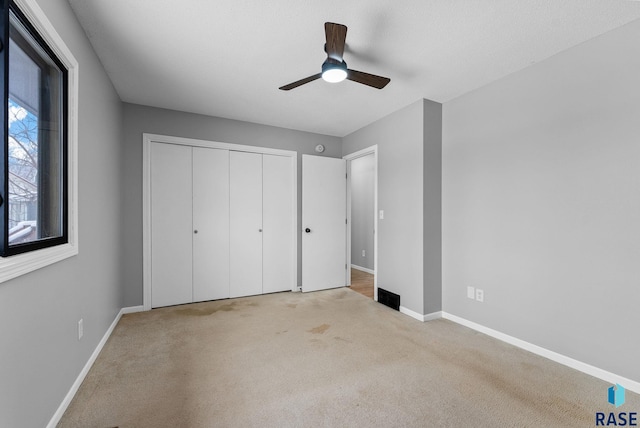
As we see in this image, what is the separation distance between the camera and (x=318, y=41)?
2.12m

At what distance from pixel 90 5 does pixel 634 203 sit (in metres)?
3.85

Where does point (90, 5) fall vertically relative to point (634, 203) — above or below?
above

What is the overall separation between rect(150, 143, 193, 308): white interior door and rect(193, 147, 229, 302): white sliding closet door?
0.09 meters

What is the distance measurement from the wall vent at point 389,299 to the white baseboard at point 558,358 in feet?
2.17

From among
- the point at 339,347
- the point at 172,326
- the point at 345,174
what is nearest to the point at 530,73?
the point at 345,174

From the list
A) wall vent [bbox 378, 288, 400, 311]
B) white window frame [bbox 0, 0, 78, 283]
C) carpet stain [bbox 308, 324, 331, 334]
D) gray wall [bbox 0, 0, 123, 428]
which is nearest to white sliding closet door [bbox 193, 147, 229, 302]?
gray wall [bbox 0, 0, 123, 428]

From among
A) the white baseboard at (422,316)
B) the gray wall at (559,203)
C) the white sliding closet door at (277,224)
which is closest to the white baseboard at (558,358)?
the gray wall at (559,203)

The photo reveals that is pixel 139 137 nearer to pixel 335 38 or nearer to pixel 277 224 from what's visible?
pixel 277 224

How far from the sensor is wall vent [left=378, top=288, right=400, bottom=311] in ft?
11.2

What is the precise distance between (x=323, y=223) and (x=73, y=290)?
306 cm

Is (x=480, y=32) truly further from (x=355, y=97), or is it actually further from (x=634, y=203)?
(x=634, y=203)

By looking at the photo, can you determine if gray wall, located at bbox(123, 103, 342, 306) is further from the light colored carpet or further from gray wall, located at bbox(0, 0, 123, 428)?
the light colored carpet

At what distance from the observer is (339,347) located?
2.44 m

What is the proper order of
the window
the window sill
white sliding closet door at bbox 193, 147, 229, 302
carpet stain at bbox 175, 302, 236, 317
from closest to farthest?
the window sill, the window, carpet stain at bbox 175, 302, 236, 317, white sliding closet door at bbox 193, 147, 229, 302
